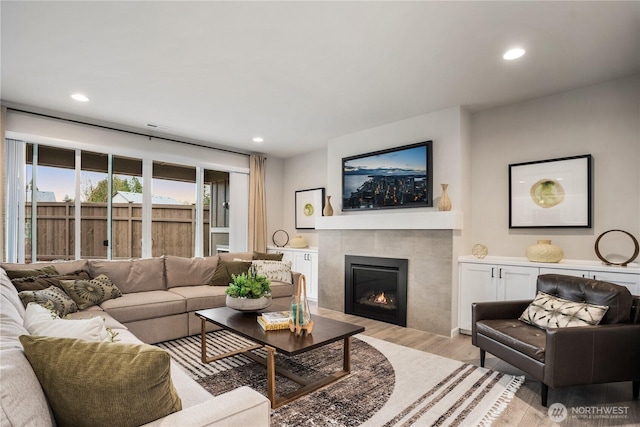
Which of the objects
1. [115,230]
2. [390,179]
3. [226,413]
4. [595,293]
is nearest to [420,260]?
[390,179]

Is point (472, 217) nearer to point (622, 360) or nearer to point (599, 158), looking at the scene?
point (599, 158)

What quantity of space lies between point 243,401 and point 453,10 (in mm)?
2464

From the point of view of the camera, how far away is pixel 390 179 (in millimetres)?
4445

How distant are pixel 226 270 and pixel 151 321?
44.2 inches

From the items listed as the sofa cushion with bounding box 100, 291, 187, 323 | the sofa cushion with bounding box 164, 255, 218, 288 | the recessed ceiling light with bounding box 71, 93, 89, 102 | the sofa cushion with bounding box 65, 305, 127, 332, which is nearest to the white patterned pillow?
the sofa cushion with bounding box 164, 255, 218, 288

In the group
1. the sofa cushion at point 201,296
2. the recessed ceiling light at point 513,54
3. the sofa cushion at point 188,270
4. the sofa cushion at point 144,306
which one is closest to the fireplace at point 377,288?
the sofa cushion at point 201,296

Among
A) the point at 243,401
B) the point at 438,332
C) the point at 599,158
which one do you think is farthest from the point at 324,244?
the point at 243,401

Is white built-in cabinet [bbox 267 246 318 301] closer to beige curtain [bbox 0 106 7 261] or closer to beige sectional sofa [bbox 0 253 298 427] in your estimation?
beige sectional sofa [bbox 0 253 298 427]

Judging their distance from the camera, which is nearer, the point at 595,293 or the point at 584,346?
the point at 584,346

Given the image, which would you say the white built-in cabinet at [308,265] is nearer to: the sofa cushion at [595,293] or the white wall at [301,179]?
the white wall at [301,179]

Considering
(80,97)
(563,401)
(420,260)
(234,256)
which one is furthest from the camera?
(234,256)

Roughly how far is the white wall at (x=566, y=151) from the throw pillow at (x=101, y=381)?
3.74 meters

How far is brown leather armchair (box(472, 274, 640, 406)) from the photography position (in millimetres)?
2160

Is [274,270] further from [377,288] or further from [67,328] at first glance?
[67,328]
